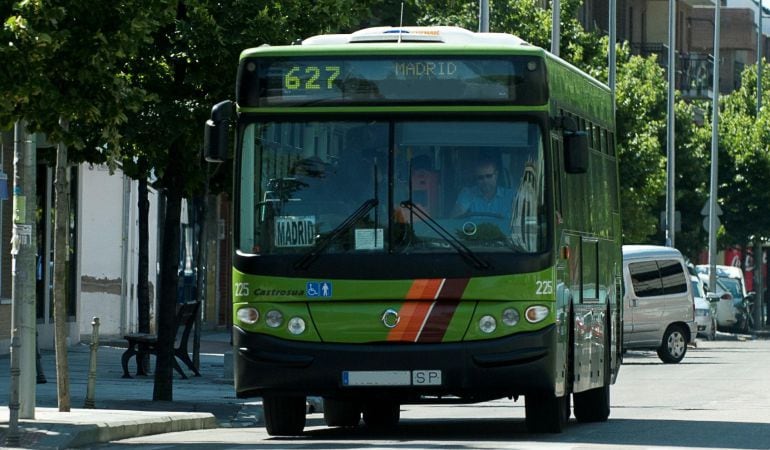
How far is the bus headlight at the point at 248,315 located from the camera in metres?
15.6

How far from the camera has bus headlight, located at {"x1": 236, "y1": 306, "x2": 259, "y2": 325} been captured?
51.3 ft

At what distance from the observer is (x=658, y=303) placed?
37438 mm

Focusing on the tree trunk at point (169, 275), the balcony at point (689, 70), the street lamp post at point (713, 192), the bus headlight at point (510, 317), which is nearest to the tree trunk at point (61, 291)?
the tree trunk at point (169, 275)

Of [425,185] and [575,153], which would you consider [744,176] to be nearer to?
[575,153]

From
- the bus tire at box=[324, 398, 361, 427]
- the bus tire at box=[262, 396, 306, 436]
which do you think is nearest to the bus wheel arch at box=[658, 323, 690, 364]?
the bus tire at box=[324, 398, 361, 427]

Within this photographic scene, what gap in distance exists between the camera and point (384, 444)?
609 inches

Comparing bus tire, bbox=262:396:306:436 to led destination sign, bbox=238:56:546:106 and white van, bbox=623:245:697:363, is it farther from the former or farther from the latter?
white van, bbox=623:245:697:363

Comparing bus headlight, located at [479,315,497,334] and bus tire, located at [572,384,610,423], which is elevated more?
bus headlight, located at [479,315,497,334]

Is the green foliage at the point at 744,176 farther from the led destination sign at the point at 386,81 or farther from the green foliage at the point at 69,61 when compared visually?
the green foliage at the point at 69,61

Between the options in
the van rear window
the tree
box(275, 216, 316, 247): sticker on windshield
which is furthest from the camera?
the van rear window

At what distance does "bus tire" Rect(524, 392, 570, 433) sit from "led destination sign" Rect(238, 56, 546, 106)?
2.42m

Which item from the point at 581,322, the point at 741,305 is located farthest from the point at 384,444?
the point at 741,305

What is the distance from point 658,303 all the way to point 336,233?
22548 mm

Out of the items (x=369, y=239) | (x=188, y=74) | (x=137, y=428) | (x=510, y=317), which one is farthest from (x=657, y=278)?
(x=369, y=239)
